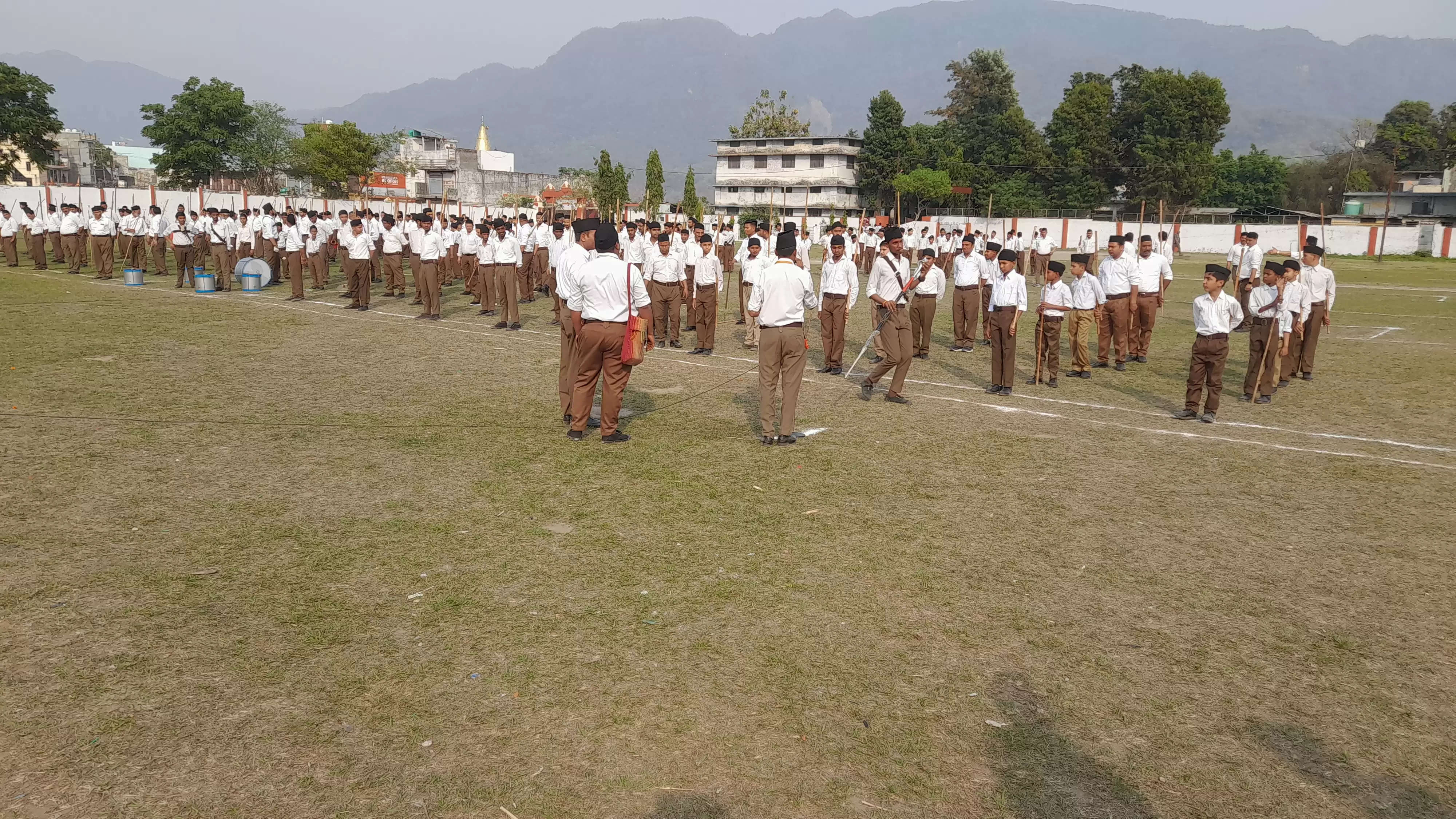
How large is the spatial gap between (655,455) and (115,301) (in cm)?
1517

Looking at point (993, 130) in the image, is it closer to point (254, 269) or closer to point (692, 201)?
point (692, 201)

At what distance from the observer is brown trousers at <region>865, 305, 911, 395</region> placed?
1059 cm

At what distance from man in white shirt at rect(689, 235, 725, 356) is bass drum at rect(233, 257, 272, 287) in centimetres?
1198

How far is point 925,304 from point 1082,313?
7.28 feet

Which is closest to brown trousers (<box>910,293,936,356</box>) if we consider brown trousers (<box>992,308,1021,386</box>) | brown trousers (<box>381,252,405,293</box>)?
brown trousers (<box>992,308,1021,386</box>)

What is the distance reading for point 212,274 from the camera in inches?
842

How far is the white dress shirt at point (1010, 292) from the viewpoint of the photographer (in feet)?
38.0

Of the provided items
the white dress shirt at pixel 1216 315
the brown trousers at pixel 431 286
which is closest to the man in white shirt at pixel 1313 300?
the white dress shirt at pixel 1216 315

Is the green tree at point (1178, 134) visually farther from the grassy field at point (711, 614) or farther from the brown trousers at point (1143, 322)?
the grassy field at point (711, 614)

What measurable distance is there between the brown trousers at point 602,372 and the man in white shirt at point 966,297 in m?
7.92

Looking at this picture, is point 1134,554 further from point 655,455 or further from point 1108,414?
point 1108,414

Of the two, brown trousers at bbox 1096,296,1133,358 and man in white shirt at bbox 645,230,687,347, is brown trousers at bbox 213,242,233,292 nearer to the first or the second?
man in white shirt at bbox 645,230,687,347

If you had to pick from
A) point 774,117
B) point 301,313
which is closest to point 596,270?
point 301,313

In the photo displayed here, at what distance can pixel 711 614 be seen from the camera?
512 cm
